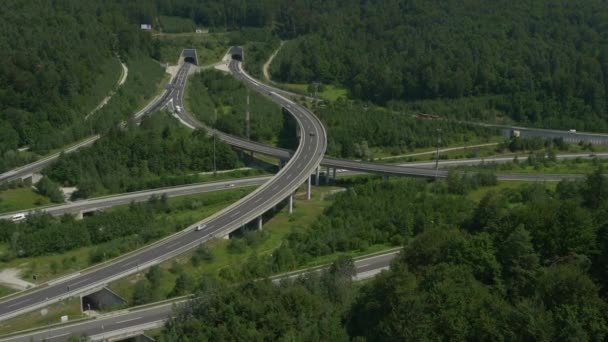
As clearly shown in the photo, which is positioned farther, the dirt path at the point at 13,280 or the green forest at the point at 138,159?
the green forest at the point at 138,159

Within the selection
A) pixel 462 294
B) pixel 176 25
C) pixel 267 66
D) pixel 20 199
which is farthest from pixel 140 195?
pixel 176 25

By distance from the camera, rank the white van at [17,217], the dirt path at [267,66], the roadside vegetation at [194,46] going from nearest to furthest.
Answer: the white van at [17,217]
the dirt path at [267,66]
the roadside vegetation at [194,46]

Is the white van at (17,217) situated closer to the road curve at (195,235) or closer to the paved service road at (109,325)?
the road curve at (195,235)

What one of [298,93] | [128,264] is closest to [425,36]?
[298,93]

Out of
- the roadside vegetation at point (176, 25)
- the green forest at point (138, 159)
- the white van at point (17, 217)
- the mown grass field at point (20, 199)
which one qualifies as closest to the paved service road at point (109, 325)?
the white van at point (17, 217)

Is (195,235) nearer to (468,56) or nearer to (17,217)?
(17,217)

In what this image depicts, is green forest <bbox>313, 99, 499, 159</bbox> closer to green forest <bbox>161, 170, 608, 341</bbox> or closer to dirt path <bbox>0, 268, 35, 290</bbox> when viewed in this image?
dirt path <bbox>0, 268, 35, 290</bbox>

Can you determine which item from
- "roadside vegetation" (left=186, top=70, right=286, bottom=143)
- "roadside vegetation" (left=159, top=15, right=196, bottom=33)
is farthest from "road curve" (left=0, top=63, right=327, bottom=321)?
"roadside vegetation" (left=159, top=15, right=196, bottom=33)
